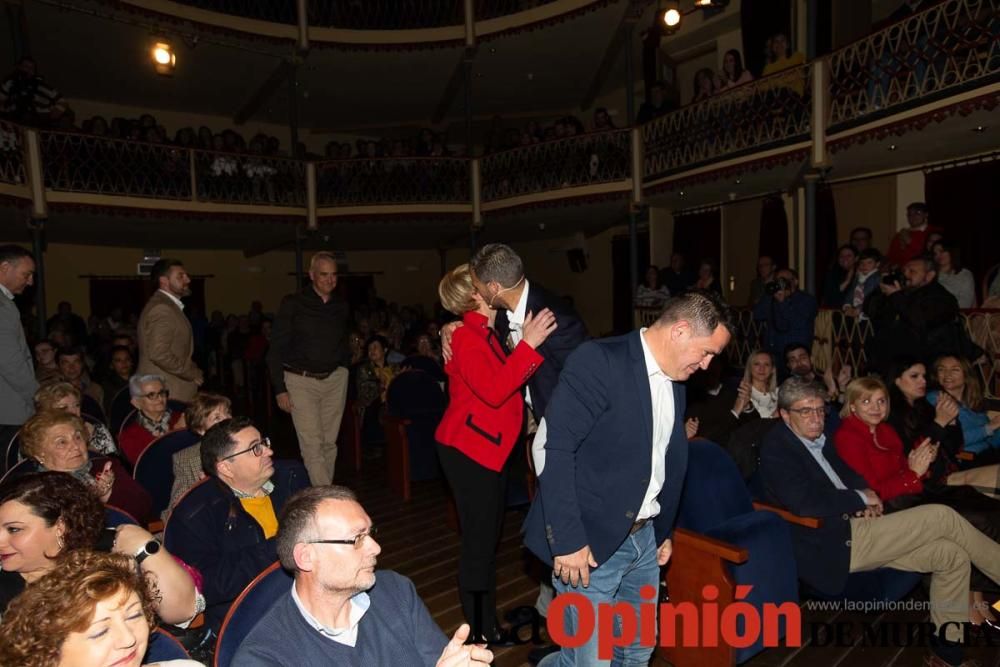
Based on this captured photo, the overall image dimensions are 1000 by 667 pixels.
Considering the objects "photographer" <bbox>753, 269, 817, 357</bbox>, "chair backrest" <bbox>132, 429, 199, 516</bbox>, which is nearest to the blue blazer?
"chair backrest" <bbox>132, 429, 199, 516</bbox>

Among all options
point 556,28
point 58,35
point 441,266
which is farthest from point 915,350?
point 441,266

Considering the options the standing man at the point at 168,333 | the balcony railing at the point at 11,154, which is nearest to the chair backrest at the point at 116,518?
the standing man at the point at 168,333

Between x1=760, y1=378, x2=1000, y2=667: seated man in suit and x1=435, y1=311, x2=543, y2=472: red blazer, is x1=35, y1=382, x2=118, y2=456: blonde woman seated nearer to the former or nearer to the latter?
x1=435, y1=311, x2=543, y2=472: red blazer

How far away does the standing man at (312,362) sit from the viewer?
4.66 m

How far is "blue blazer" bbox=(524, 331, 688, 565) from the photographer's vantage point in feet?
6.72

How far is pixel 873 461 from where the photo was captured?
344 cm

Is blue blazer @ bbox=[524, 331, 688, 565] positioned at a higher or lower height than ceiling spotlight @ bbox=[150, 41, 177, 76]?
lower

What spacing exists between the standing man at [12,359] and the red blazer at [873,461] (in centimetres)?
427

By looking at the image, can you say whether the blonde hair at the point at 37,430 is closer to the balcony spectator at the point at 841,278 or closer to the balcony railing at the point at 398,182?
the balcony spectator at the point at 841,278

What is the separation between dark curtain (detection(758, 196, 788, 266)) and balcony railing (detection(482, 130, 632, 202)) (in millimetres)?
2263

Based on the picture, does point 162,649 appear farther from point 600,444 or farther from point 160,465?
point 160,465

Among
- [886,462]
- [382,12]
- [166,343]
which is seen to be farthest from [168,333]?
[382,12]

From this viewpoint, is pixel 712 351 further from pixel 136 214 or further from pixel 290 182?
pixel 290 182

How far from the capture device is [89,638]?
4.57 ft
